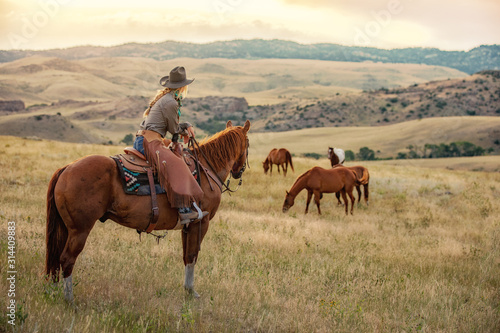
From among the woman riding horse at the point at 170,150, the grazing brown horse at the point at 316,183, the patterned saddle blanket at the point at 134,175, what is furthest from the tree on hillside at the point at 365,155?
the patterned saddle blanket at the point at 134,175

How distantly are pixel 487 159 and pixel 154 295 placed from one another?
42435 millimetres

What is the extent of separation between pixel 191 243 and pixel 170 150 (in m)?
1.34

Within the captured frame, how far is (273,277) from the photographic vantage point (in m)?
6.99

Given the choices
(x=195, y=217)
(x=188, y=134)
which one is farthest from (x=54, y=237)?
(x=188, y=134)

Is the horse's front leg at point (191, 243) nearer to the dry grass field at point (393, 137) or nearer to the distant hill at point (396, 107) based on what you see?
the dry grass field at point (393, 137)

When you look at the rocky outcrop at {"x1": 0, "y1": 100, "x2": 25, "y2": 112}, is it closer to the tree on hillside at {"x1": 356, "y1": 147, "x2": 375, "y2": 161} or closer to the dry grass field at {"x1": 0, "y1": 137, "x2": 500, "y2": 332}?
the tree on hillside at {"x1": 356, "y1": 147, "x2": 375, "y2": 161}

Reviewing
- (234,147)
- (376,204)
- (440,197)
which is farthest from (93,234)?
(440,197)

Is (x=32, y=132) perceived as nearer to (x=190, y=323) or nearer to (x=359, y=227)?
(x=359, y=227)

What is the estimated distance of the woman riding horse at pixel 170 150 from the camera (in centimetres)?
541

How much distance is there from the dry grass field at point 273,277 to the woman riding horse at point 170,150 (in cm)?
132

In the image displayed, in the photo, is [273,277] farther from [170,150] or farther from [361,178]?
[361,178]

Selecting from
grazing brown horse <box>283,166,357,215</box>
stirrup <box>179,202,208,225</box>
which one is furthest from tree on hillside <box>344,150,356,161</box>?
stirrup <box>179,202,208,225</box>

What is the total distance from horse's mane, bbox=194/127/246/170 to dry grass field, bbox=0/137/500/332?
6.16ft

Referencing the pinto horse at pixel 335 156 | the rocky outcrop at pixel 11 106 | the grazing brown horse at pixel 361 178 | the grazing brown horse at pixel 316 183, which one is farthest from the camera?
the rocky outcrop at pixel 11 106
